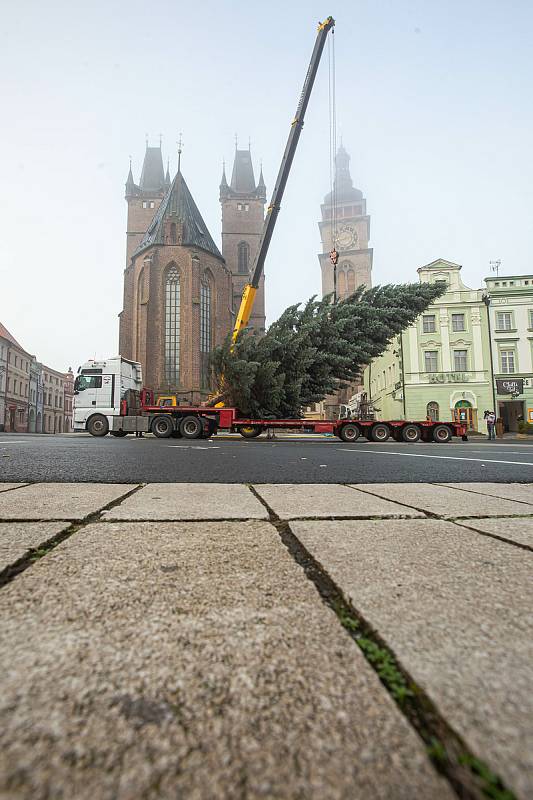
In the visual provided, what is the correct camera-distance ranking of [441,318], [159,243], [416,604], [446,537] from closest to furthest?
1. [416,604]
2. [446,537]
3. [441,318]
4. [159,243]

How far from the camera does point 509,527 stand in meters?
→ 1.44

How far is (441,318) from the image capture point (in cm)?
2877

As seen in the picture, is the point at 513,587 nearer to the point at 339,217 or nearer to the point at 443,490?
the point at 443,490

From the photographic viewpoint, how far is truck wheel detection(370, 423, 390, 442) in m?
15.0

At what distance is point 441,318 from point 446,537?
2997 cm

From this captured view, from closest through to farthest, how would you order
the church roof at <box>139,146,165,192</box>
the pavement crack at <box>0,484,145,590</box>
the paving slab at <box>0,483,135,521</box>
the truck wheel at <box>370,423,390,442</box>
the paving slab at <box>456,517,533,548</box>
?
the pavement crack at <box>0,484,145,590</box>
the paving slab at <box>456,517,533,548</box>
the paving slab at <box>0,483,135,521</box>
the truck wheel at <box>370,423,390,442</box>
the church roof at <box>139,146,165,192</box>

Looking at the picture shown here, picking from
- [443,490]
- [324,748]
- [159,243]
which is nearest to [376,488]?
[443,490]

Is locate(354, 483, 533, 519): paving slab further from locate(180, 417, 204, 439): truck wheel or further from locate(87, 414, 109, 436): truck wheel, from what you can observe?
locate(87, 414, 109, 436): truck wheel

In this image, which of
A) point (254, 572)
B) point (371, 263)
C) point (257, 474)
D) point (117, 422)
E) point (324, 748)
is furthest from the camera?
point (371, 263)

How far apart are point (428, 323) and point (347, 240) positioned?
49234 mm

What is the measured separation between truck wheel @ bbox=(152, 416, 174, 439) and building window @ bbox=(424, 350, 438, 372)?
18.7 m

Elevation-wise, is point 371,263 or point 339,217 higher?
point 339,217

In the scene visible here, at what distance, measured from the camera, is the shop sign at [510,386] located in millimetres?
27609

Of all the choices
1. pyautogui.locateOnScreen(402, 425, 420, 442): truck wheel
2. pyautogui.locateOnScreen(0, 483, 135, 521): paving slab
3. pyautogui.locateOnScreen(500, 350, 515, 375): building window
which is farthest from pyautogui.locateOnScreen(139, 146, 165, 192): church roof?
pyautogui.locateOnScreen(0, 483, 135, 521): paving slab
